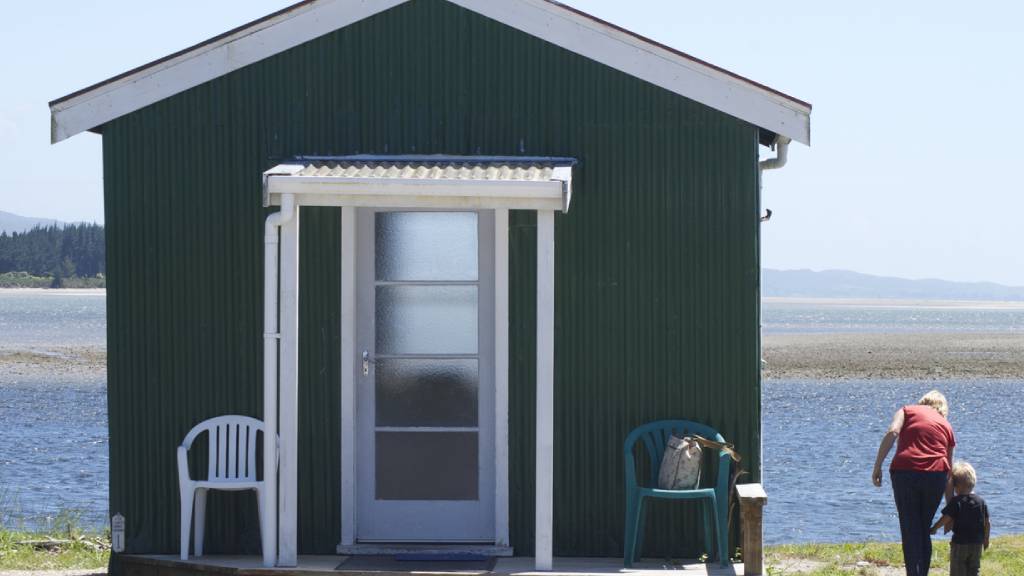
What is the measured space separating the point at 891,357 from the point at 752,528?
42.3 meters

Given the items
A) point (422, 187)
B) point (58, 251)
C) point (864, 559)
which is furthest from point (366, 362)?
point (58, 251)

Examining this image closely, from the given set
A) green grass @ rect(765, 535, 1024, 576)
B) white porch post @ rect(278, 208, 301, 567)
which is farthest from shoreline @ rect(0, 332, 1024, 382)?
white porch post @ rect(278, 208, 301, 567)

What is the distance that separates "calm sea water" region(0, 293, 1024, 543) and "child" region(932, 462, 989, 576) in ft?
17.2

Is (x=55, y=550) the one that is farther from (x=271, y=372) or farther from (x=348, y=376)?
(x=271, y=372)

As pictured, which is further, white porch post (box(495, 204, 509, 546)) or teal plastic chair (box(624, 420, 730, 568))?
white porch post (box(495, 204, 509, 546))

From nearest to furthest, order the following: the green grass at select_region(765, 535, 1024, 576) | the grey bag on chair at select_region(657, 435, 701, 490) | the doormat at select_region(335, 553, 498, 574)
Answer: the doormat at select_region(335, 553, 498, 574) → the grey bag on chair at select_region(657, 435, 701, 490) → the green grass at select_region(765, 535, 1024, 576)

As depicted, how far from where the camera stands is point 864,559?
1045 cm

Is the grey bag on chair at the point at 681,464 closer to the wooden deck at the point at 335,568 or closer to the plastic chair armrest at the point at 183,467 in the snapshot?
the wooden deck at the point at 335,568

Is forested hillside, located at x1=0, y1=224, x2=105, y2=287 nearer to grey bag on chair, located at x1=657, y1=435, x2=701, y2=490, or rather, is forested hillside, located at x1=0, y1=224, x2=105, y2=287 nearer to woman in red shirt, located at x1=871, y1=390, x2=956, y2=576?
grey bag on chair, located at x1=657, y1=435, x2=701, y2=490

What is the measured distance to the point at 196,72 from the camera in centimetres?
907

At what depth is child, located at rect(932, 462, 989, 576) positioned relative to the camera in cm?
823

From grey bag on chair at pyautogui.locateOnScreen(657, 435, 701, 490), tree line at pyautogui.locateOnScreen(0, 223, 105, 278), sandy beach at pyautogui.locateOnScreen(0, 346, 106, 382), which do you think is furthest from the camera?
tree line at pyautogui.locateOnScreen(0, 223, 105, 278)

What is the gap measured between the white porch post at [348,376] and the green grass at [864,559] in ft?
8.35

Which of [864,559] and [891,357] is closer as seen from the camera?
[864,559]
